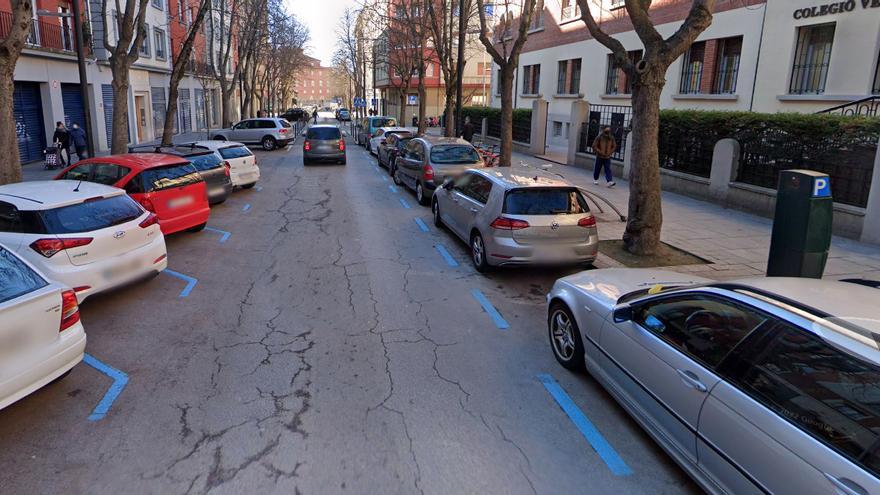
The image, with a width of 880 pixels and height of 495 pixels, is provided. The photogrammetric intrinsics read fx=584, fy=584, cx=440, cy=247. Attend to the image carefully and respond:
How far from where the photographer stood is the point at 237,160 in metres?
15.9

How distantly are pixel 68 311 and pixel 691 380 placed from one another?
184 inches

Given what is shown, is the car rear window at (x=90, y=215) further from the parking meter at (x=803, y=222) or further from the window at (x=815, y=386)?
the parking meter at (x=803, y=222)

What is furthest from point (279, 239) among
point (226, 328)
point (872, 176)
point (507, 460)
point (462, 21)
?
point (462, 21)

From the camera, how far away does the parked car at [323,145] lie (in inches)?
893

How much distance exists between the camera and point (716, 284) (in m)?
3.99

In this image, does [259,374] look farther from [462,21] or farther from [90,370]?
[462,21]

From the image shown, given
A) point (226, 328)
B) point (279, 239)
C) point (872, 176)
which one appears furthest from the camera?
point (279, 239)

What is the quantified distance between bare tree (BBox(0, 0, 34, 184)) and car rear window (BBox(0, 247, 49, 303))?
714cm

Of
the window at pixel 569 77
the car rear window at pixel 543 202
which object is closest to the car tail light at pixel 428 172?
the car rear window at pixel 543 202

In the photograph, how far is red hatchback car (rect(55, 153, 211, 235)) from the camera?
9398 mm

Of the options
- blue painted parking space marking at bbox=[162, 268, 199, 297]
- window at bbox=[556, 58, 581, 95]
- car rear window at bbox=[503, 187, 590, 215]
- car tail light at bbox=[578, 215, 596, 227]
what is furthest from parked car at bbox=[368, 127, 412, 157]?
car tail light at bbox=[578, 215, 596, 227]

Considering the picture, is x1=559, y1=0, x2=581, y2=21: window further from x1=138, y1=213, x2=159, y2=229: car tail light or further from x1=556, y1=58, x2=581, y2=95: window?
x1=138, y1=213, x2=159, y2=229: car tail light

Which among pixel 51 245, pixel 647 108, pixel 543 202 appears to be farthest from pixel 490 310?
pixel 51 245

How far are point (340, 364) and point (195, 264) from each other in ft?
15.1
